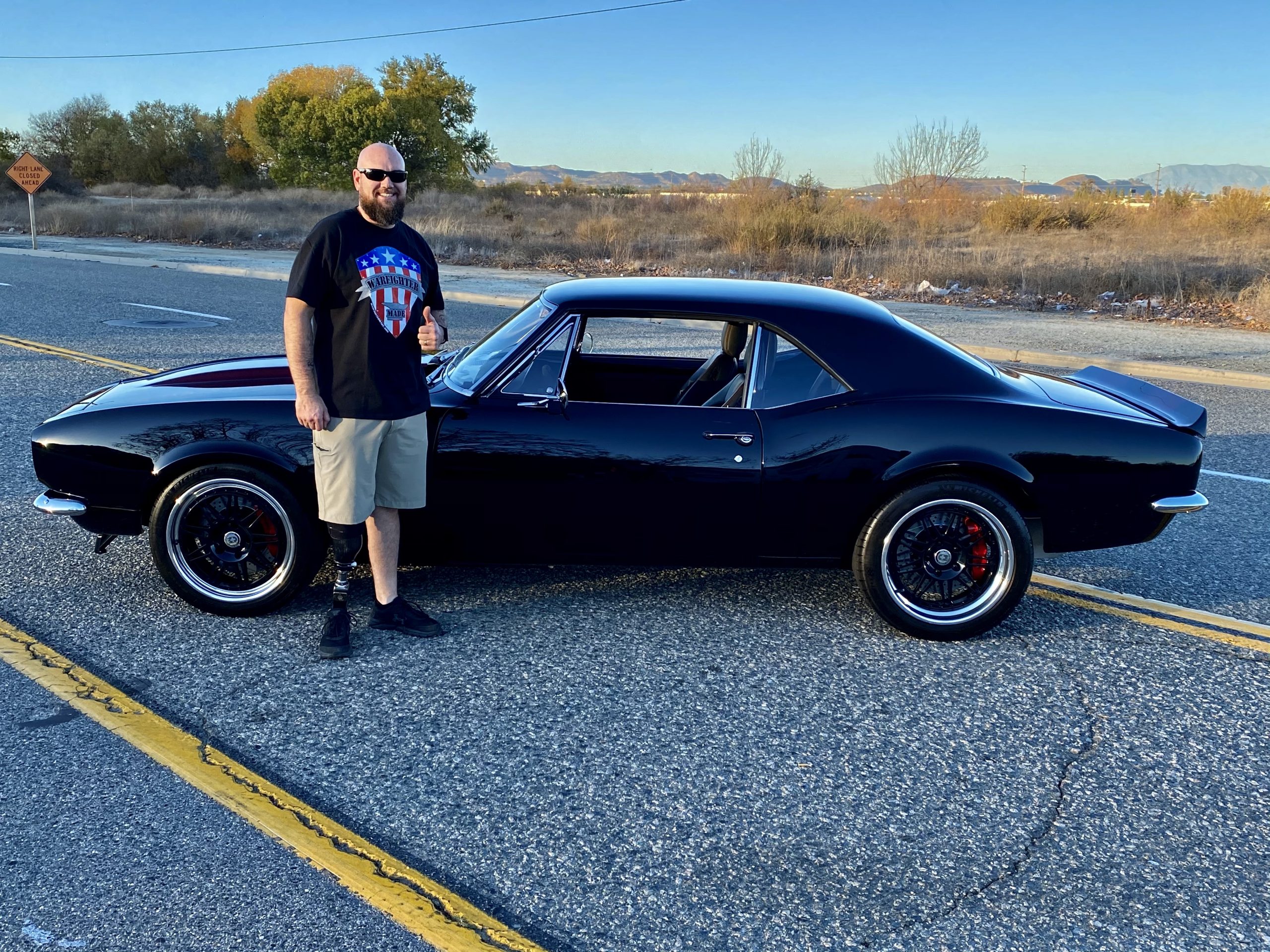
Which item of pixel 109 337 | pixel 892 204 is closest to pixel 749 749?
pixel 109 337

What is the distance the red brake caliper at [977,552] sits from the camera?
13.3 feet

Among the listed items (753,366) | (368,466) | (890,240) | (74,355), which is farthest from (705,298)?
(890,240)

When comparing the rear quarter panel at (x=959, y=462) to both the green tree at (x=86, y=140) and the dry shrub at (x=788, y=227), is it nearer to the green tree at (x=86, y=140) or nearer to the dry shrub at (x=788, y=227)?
the dry shrub at (x=788, y=227)

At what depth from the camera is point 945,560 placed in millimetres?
4094

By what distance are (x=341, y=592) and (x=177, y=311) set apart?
1189 cm

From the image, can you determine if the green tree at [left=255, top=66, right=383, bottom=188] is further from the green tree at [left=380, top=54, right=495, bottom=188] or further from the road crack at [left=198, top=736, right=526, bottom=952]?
the road crack at [left=198, top=736, right=526, bottom=952]

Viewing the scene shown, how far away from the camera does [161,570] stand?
4055mm

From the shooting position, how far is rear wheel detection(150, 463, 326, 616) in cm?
399

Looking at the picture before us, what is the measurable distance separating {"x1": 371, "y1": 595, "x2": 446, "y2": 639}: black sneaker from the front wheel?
5.62 feet

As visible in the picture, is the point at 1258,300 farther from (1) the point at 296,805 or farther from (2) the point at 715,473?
(1) the point at 296,805

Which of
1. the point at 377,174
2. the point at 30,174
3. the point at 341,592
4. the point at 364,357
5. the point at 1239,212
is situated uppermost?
the point at 1239,212

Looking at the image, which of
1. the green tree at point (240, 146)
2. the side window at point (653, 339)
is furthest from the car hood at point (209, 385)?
the green tree at point (240, 146)

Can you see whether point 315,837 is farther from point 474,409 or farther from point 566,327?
point 566,327

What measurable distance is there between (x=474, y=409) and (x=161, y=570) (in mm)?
1383
